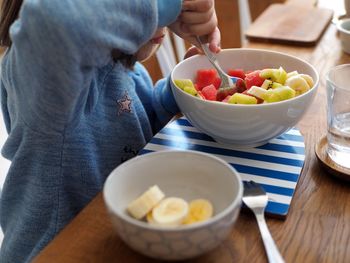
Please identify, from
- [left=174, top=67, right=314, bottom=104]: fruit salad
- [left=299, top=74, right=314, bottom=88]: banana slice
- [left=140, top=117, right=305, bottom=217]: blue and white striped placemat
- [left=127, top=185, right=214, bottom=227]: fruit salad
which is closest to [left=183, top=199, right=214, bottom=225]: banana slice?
[left=127, top=185, right=214, bottom=227]: fruit salad

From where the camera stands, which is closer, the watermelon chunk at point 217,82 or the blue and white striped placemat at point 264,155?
the blue and white striped placemat at point 264,155

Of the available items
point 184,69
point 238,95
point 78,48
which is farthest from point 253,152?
point 78,48

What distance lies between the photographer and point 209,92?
80cm

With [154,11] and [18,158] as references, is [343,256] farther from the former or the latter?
[18,158]

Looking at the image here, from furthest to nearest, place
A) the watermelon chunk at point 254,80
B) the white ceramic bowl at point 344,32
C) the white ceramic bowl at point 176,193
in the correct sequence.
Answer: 1. the white ceramic bowl at point 344,32
2. the watermelon chunk at point 254,80
3. the white ceramic bowl at point 176,193

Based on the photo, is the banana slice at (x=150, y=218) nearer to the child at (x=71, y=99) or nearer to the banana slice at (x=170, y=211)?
the banana slice at (x=170, y=211)

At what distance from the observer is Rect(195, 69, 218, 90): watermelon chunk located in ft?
2.87

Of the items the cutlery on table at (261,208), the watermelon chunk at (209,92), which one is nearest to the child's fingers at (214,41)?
the watermelon chunk at (209,92)

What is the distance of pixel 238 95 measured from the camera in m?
0.73

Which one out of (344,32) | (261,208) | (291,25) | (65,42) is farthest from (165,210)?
(291,25)

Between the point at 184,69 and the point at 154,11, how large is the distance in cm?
21

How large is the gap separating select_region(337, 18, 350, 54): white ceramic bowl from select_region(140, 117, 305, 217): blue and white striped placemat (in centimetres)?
47

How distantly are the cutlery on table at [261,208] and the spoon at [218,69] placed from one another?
0.24m

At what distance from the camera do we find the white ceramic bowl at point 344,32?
1179 mm
